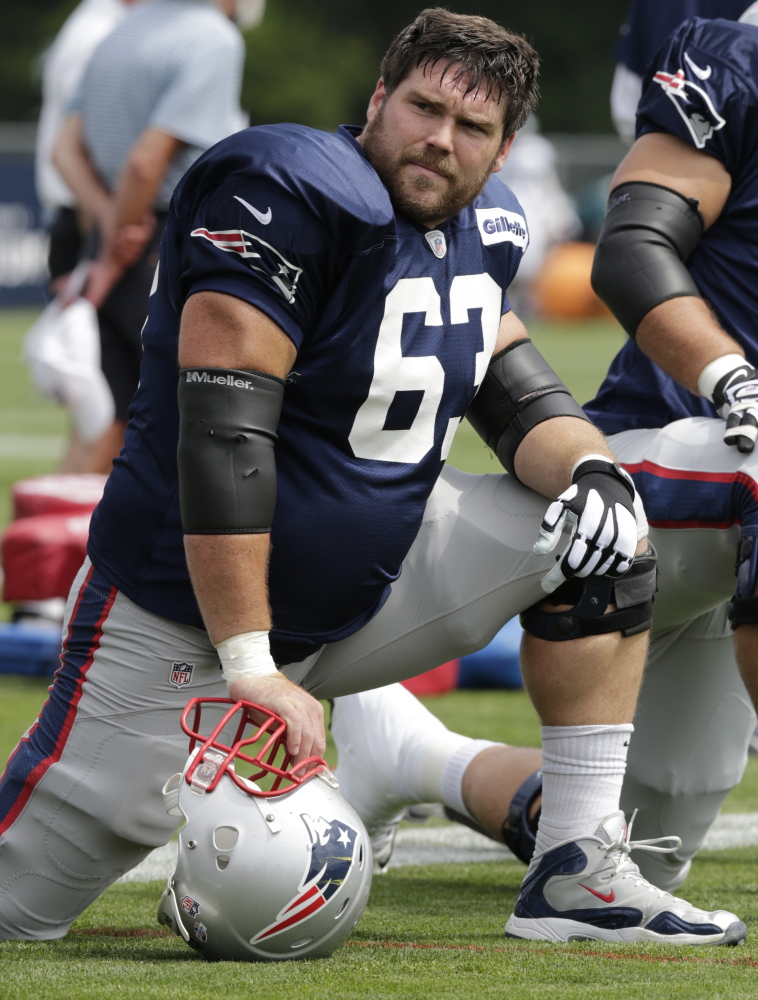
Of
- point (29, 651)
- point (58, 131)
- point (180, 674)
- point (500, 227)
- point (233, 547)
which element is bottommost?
point (29, 651)

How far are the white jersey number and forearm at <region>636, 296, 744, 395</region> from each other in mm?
458

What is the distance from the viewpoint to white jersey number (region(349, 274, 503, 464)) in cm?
235

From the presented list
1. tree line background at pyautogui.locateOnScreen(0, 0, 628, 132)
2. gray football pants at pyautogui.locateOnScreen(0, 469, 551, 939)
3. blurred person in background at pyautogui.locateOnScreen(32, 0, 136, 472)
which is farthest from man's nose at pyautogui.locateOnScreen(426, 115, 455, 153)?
tree line background at pyautogui.locateOnScreen(0, 0, 628, 132)

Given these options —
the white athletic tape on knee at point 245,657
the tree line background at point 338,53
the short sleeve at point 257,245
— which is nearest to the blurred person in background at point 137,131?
the short sleeve at point 257,245

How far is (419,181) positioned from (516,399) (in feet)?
1.41

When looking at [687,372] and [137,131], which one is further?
[137,131]

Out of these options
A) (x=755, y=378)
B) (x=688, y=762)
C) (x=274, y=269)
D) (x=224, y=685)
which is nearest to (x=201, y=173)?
(x=274, y=269)

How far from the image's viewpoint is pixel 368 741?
3150 mm

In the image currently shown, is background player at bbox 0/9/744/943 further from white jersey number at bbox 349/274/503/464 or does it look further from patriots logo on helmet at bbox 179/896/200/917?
patriots logo on helmet at bbox 179/896/200/917

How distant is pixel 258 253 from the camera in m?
2.18

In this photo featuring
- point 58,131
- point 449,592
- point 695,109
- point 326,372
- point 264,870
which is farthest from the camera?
point 58,131

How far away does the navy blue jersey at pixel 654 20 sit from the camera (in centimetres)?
389

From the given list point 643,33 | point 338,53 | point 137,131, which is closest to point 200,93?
point 137,131

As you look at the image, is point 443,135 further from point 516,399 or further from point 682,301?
point 682,301
